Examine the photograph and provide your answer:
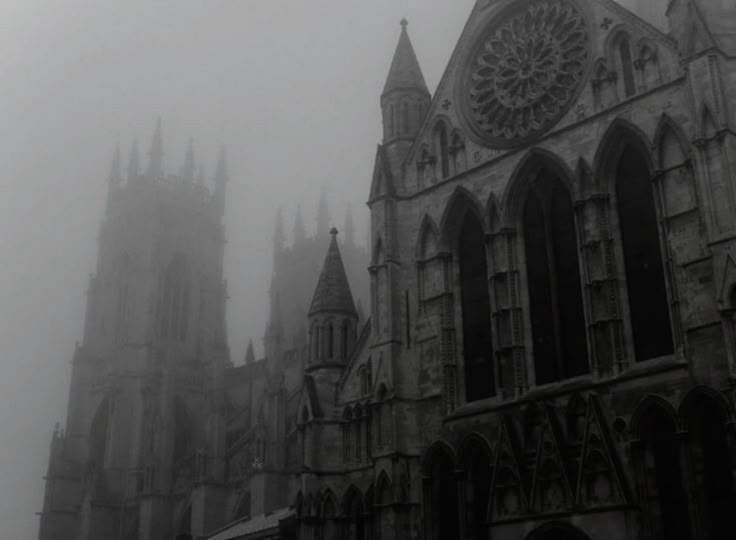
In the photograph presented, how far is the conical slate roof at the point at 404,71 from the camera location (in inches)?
1211

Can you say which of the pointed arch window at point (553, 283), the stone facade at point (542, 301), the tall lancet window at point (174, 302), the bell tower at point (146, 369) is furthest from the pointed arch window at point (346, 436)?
the tall lancet window at point (174, 302)

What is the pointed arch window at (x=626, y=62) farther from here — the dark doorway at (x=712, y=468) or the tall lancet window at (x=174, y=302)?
the tall lancet window at (x=174, y=302)

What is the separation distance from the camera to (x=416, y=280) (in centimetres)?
2764

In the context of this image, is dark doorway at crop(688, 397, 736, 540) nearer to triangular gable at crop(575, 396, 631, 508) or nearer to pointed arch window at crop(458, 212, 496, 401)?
triangular gable at crop(575, 396, 631, 508)

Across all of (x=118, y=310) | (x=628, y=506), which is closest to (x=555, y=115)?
(x=628, y=506)

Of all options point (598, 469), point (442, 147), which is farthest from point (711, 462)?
point (442, 147)

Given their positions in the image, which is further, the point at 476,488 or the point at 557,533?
the point at 476,488

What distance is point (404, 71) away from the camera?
102 ft

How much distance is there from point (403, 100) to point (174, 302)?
2006 inches

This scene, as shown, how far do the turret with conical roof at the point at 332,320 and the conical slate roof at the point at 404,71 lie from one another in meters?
5.24

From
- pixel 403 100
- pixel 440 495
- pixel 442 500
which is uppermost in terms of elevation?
pixel 403 100

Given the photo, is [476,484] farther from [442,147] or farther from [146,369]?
[146,369]

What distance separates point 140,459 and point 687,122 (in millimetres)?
53171

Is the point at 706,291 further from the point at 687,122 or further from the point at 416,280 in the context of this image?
the point at 416,280
